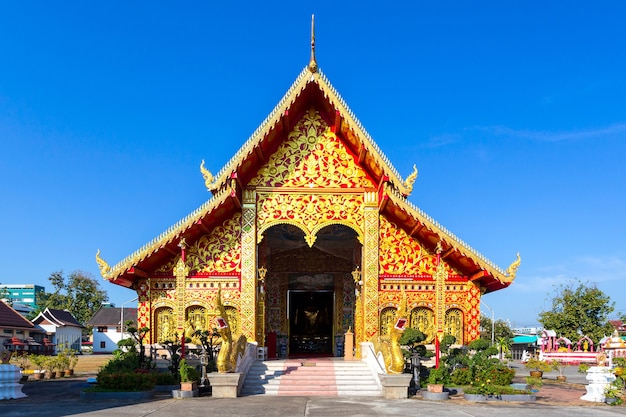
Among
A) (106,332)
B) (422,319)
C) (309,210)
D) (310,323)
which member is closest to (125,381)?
(309,210)

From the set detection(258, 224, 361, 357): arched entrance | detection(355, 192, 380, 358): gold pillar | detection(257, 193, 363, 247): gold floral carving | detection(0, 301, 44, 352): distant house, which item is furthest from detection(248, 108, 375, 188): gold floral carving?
detection(0, 301, 44, 352): distant house

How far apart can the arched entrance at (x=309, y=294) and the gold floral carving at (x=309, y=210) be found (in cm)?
393

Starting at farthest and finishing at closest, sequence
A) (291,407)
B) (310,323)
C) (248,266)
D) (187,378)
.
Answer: (310,323) → (248,266) → (187,378) → (291,407)

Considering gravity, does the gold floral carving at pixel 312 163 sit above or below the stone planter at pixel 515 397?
above

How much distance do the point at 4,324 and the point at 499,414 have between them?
120 ft

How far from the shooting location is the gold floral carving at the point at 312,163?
1800cm

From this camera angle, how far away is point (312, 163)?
18047mm

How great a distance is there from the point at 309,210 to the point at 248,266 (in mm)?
2328

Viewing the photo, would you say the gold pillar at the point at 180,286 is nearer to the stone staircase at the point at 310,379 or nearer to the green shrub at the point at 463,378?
the stone staircase at the point at 310,379

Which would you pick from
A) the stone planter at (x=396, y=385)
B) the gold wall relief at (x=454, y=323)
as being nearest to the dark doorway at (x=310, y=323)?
the gold wall relief at (x=454, y=323)

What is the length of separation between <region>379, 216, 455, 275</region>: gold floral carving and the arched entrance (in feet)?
12.6

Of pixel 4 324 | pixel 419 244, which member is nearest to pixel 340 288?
pixel 419 244

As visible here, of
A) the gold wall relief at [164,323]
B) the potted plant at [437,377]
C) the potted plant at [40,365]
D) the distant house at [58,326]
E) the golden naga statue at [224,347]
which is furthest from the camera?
the distant house at [58,326]

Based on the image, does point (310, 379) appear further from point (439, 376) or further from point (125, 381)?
point (125, 381)
